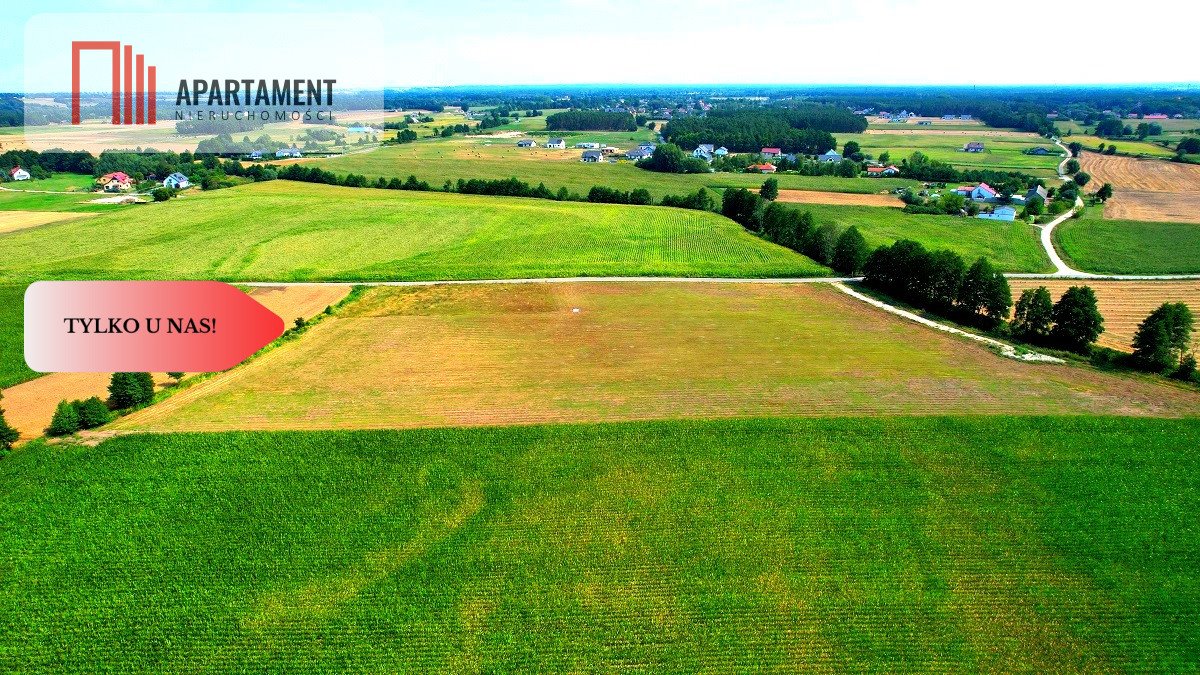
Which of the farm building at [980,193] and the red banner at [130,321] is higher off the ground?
the farm building at [980,193]

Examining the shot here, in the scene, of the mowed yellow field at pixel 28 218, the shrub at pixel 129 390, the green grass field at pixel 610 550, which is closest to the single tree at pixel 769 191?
the green grass field at pixel 610 550

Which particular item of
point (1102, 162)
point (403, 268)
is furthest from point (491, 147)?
point (1102, 162)

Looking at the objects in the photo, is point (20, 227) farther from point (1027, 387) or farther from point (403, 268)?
point (1027, 387)

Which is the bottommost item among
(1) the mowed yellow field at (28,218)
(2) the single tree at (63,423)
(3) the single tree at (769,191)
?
(2) the single tree at (63,423)

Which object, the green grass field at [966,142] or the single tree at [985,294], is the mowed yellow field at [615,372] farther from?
the green grass field at [966,142]

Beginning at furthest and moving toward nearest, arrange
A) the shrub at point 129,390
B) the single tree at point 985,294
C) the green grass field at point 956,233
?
the green grass field at point 956,233, the single tree at point 985,294, the shrub at point 129,390

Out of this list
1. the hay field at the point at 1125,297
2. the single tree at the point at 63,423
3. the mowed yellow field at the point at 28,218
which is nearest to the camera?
the single tree at the point at 63,423
